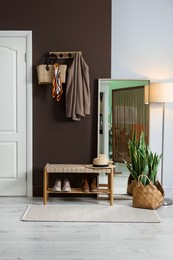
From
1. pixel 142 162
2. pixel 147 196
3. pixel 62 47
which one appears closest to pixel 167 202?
pixel 147 196

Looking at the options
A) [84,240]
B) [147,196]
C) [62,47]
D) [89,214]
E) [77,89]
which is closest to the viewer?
[84,240]

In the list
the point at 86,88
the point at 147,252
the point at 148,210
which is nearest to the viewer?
the point at 147,252

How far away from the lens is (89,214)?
4.32 meters

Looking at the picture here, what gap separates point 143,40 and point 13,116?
6.18ft

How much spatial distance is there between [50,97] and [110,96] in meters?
0.74

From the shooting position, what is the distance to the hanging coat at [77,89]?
493cm

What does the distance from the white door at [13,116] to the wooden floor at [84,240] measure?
90 centimetres

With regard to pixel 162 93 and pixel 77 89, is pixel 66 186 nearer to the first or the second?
pixel 77 89

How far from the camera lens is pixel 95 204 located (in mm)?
4793

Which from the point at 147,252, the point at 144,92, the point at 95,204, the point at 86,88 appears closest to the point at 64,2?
the point at 86,88

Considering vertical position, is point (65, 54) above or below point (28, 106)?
above

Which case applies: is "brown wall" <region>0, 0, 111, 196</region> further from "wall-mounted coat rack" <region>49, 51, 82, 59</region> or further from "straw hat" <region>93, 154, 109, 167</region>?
"straw hat" <region>93, 154, 109, 167</region>

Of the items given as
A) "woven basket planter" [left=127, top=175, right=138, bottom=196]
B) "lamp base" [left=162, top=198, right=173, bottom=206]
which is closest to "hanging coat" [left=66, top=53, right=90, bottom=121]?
"woven basket planter" [left=127, top=175, right=138, bottom=196]

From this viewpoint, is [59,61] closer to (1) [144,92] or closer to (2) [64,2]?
(2) [64,2]
